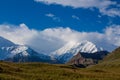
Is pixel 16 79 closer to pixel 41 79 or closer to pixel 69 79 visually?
pixel 41 79

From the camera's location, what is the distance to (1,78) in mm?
93250

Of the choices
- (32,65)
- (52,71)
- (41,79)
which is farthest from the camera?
(32,65)

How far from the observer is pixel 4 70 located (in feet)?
365

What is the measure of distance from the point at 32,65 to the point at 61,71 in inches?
954

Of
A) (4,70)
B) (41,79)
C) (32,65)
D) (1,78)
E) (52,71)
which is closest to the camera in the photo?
(1,78)

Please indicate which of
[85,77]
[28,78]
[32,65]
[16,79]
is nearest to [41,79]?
[28,78]

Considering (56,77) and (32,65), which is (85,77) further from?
(32,65)

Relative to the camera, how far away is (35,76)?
108 m

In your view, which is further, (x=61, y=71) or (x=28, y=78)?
(x=61, y=71)

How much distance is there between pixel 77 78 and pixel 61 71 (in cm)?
1060

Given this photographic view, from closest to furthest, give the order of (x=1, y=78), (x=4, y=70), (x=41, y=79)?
(x=1, y=78) < (x=41, y=79) < (x=4, y=70)

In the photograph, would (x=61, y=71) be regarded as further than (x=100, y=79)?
Yes

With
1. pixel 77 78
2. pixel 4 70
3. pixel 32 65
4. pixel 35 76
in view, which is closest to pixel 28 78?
pixel 35 76

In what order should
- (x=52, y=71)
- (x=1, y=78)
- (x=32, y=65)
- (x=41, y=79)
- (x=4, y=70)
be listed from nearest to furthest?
(x=1, y=78), (x=41, y=79), (x=4, y=70), (x=52, y=71), (x=32, y=65)
